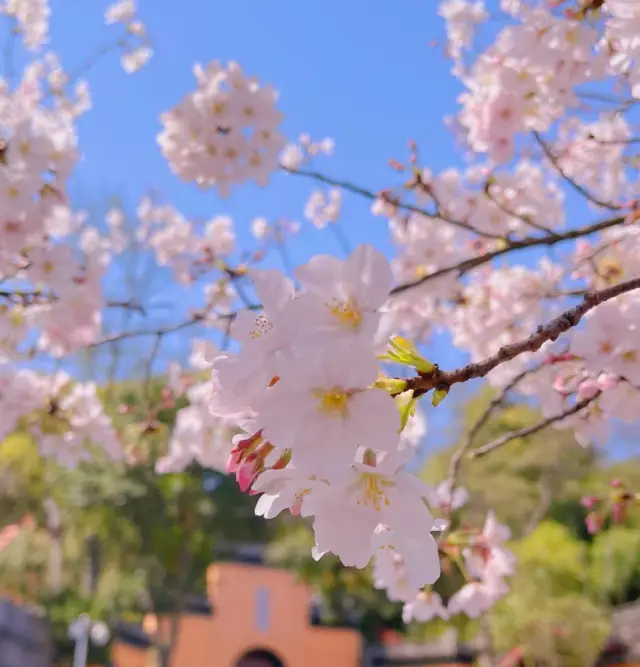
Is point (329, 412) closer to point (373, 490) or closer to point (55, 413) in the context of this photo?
point (373, 490)

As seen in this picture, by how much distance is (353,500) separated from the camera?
630 millimetres

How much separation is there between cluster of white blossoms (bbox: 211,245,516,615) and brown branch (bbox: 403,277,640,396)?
3 centimetres

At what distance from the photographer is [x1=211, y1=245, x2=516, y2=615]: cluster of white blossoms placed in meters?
0.55

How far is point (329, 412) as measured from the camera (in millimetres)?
562

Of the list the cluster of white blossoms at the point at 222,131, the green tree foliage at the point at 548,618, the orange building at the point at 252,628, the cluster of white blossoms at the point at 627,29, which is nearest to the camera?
the cluster of white blossoms at the point at 627,29

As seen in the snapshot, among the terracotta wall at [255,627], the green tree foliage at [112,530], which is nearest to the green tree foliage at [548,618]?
the terracotta wall at [255,627]

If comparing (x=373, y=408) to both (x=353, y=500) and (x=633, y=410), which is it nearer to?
(x=353, y=500)

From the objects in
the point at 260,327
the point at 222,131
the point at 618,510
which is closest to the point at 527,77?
the point at 222,131

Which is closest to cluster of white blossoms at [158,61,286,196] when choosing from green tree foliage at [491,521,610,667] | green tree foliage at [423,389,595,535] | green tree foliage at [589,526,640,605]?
green tree foliage at [491,521,610,667]

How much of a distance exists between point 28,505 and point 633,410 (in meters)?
12.1

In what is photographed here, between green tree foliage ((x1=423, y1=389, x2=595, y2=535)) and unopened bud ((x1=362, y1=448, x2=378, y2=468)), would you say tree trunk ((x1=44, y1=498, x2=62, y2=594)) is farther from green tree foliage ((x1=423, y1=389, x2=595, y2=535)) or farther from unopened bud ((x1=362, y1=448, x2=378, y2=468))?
unopened bud ((x1=362, y1=448, x2=378, y2=468))

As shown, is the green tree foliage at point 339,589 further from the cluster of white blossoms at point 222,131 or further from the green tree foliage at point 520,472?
the cluster of white blossoms at point 222,131

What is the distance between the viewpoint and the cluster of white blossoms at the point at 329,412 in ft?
1.80

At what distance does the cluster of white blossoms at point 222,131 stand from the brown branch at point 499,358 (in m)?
1.78
